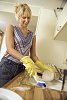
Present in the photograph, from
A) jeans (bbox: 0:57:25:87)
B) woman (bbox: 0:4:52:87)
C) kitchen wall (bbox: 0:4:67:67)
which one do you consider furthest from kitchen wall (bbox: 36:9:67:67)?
jeans (bbox: 0:57:25:87)

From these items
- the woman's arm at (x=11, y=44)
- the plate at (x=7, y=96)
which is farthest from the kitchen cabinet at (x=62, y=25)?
the plate at (x=7, y=96)

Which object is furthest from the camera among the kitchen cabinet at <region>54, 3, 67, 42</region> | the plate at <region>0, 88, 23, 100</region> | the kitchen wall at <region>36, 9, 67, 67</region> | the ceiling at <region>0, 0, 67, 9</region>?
the kitchen wall at <region>36, 9, 67, 67</region>

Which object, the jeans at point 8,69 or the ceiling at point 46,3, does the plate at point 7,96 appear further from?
the ceiling at point 46,3

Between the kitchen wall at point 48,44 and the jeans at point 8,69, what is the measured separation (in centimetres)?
75

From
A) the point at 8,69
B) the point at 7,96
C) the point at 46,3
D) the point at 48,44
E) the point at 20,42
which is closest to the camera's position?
the point at 7,96

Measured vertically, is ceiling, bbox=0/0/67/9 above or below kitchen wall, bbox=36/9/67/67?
above

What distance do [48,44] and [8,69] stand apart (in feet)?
3.13

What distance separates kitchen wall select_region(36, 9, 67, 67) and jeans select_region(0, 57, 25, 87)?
2.46 feet

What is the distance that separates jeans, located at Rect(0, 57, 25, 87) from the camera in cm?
94

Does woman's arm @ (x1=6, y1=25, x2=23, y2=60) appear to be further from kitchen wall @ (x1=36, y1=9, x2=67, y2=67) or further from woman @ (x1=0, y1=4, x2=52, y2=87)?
kitchen wall @ (x1=36, y1=9, x2=67, y2=67)

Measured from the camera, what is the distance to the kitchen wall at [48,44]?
6.16 feet

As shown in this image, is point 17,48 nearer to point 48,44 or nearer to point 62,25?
point 62,25

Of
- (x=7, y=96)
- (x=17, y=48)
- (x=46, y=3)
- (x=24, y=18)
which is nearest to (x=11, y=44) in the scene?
(x=17, y=48)

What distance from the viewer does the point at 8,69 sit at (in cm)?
101
